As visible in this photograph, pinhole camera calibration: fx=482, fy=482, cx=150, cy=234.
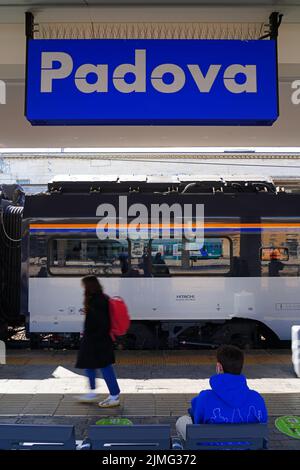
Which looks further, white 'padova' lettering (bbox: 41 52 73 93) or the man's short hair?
white 'padova' lettering (bbox: 41 52 73 93)

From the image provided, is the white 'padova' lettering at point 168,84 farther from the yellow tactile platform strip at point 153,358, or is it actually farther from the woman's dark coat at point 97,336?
the yellow tactile platform strip at point 153,358

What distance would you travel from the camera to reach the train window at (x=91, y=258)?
862 cm

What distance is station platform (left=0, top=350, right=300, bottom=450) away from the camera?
541cm

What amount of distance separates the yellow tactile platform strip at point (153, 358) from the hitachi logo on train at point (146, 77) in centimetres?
483

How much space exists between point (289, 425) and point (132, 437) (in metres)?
2.82

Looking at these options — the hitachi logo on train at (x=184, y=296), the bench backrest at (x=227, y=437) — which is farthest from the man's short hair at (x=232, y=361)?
the hitachi logo on train at (x=184, y=296)

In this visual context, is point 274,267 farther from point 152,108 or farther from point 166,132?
point 152,108

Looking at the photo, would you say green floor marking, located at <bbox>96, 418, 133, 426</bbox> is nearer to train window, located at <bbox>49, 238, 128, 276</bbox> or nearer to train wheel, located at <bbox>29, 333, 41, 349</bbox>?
train window, located at <bbox>49, 238, 128, 276</bbox>

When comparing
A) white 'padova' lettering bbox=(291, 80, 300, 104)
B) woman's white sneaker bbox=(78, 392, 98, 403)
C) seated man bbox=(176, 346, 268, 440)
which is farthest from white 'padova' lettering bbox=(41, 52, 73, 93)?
woman's white sneaker bbox=(78, 392, 98, 403)

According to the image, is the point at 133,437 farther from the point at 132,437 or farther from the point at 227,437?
the point at 227,437

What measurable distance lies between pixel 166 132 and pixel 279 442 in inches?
209

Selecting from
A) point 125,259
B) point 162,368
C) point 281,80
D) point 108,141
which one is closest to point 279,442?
point 162,368

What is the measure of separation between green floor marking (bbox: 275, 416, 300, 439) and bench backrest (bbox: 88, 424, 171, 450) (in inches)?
94.9

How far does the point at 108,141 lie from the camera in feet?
Answer: 30.2
